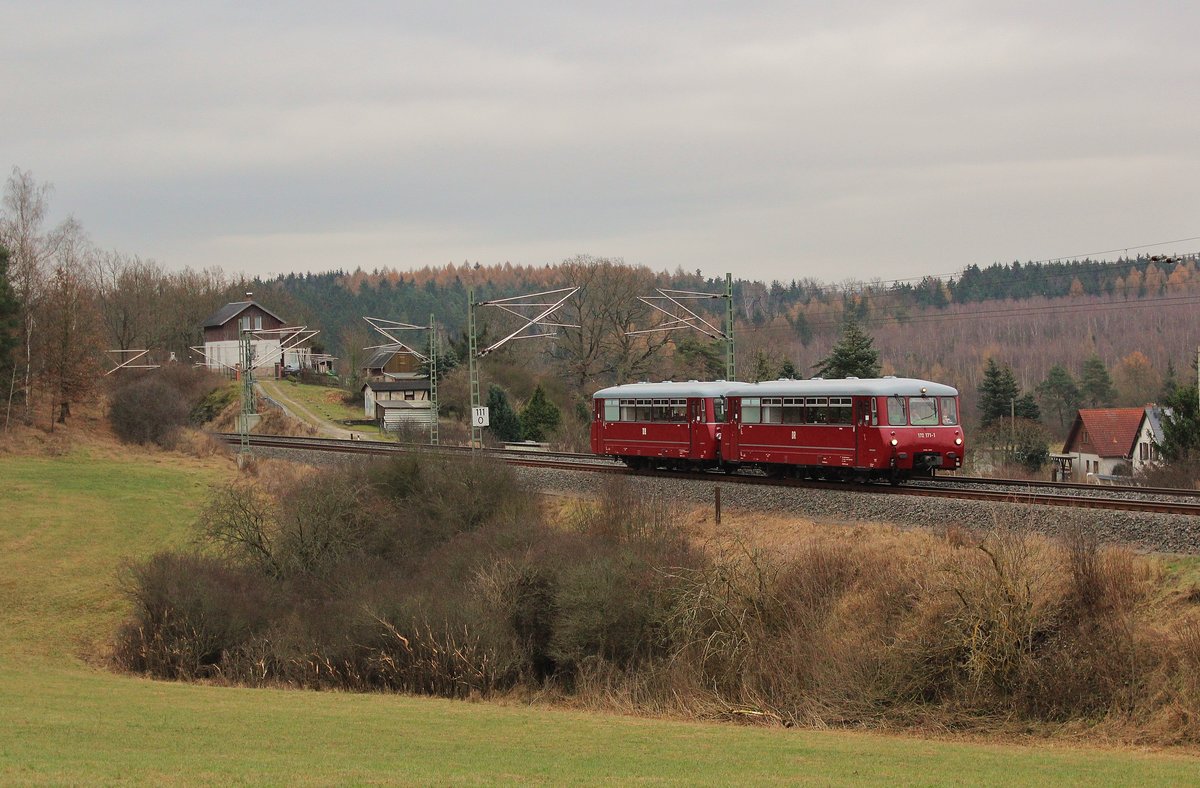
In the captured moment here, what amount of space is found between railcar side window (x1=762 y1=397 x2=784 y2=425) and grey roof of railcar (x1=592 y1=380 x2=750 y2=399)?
1523 mm

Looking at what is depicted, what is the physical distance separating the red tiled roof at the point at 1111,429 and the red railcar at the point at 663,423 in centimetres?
4659

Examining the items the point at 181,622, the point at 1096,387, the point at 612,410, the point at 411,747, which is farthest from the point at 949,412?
the point at 1096,387

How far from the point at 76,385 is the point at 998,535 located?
57.2m

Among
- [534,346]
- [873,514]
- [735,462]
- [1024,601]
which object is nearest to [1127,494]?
[873,514]

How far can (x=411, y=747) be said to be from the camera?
1627 cm

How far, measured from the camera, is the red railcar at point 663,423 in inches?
1350

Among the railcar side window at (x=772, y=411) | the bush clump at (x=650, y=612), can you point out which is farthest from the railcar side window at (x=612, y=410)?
the railcar side window at (x=772, y=411)

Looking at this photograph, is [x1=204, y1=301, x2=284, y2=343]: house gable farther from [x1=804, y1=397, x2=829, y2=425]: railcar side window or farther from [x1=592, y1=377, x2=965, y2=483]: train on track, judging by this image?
[x1=804, y1=397, x2=829, y2=425]: railcar side window

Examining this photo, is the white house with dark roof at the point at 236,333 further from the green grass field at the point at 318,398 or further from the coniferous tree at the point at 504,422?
the coniferous tree at the point at 504,422

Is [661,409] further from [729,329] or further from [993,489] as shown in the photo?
[993,489]

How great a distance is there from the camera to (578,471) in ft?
121

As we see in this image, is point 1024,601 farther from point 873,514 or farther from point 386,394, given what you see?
point 386,394

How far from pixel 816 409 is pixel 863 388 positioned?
1.72 meters

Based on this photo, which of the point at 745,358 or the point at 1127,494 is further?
the point at 745,358
